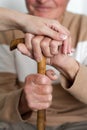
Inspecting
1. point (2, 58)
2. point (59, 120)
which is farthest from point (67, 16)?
point (59, 120)

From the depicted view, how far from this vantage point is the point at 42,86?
989mm

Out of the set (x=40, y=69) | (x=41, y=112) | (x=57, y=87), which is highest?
(x=40, y=69)

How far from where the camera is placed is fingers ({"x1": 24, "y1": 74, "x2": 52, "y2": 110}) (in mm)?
985

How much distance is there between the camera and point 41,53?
0.99 m

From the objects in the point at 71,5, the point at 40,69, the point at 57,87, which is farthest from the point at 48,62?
the point at 71,5

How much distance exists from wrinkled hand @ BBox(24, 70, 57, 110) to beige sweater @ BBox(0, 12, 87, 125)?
0.38ft

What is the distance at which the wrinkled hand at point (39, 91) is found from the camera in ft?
3.23

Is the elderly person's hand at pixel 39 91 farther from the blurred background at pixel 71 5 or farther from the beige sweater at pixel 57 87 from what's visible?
the blurred background at pixel 71 5

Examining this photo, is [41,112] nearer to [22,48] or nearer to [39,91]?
[39,91]

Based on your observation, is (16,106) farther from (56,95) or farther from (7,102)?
(56,95)

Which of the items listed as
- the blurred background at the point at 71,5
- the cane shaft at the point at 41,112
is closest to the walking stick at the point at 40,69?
the cane shaft at the point at 41,112

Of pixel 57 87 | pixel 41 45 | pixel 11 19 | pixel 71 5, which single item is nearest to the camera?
pixel 41 45

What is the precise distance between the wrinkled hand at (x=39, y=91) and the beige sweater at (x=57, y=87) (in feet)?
0.38

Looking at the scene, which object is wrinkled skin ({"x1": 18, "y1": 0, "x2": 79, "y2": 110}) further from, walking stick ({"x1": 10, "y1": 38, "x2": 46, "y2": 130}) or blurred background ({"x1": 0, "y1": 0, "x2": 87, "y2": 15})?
blurred background ({"x1": 0, "y1": 0, "x2": 87, "y2": 15})
